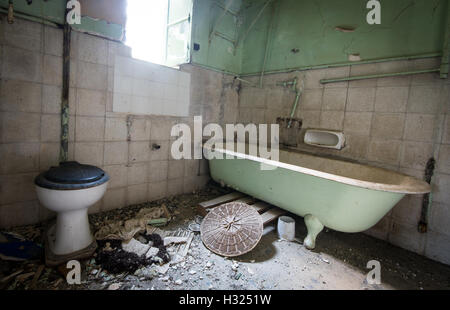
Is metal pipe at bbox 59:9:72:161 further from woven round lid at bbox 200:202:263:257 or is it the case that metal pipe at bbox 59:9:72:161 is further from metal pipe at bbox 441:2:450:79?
metal pipe at bbox 441:2:450:79

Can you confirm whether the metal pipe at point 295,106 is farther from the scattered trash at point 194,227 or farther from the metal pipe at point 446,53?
the scattered trash at point 194,227

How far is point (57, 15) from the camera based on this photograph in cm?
169

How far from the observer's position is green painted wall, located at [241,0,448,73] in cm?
178

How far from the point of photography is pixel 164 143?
2451 millimetres

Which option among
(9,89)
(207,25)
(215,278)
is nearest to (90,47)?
(9,89)

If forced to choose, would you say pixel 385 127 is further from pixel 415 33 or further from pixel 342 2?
pixel 342 2

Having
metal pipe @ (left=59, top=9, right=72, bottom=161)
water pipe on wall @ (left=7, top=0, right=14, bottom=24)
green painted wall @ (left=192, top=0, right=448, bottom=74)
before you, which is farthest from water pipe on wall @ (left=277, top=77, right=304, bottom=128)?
water pipe on wall @ (left=7, top=0, right=14, bottom=24)

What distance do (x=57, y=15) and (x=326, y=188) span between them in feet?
7.85

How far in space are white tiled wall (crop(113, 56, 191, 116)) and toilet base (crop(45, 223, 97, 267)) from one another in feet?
3.70

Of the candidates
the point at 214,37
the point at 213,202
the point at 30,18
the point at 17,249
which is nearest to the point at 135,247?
the point at 17,249

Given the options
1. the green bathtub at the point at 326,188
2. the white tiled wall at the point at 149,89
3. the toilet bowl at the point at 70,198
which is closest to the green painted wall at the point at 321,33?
the white tiled wall at the point at 149,89

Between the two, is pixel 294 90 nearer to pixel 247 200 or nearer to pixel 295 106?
pixel 295 106
